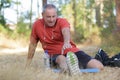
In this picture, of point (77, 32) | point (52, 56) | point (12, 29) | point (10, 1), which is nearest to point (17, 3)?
point (10, 1)

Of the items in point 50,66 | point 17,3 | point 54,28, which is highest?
point 54,28

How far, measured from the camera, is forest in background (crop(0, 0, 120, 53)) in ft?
66.2

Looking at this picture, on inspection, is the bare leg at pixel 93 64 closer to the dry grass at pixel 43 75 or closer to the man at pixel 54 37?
the man at pixel 54 37

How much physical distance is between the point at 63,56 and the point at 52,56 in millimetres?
313

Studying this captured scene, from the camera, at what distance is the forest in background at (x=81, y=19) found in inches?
794

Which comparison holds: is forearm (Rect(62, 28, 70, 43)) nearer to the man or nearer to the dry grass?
the man

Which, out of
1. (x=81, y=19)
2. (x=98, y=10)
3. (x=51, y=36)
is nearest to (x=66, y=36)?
(x=51, y=36)

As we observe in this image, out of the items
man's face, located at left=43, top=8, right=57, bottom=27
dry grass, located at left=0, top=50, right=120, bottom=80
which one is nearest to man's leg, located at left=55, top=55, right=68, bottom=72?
dry grass, located at left=0, top=50, right=120, bottom=80

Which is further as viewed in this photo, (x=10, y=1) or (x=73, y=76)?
(x=10, y=1)

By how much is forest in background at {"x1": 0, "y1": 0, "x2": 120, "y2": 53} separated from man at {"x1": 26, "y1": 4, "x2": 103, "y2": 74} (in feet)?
31.8

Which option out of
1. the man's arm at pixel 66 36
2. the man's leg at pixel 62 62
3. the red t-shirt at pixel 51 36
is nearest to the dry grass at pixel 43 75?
the man's leg at pixel 62 62

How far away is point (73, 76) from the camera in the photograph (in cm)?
522

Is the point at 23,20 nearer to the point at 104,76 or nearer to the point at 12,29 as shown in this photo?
the point at 12,29

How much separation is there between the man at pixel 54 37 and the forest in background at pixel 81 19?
31.8 ft
